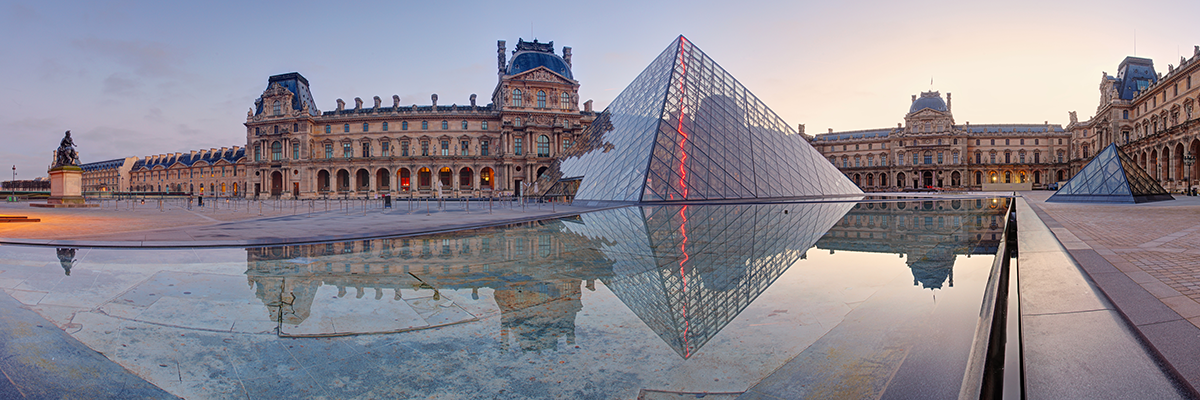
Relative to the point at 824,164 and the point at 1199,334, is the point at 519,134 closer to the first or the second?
the point at 824,164

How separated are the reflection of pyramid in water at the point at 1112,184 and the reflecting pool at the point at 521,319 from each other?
886 inches

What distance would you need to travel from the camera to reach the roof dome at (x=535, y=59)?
51.5 metres

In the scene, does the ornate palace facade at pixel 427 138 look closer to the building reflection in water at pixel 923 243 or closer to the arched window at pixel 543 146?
the arched window at pixel 543 146

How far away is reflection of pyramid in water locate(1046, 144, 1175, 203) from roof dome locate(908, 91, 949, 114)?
5307 centimetres

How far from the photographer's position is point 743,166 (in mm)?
23156

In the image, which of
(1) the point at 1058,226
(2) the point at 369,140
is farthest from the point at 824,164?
(2) the point at 369,140

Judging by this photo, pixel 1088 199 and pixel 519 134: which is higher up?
pixel 519 134

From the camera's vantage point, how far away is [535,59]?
169 ft

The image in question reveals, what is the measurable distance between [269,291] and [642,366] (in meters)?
3.36

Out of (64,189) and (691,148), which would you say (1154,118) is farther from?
(64,189)

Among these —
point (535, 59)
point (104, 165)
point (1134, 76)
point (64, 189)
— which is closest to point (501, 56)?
point (535, 59)

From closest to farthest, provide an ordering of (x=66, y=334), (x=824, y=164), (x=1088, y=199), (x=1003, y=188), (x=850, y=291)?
(x=66, y=334) → (x=850, y=291) → (x=1088, y=199) → (x=824, y=164) → (x=1003, y=188)

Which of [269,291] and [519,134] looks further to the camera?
[519,134]

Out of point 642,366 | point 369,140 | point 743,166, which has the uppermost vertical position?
point 369,140
